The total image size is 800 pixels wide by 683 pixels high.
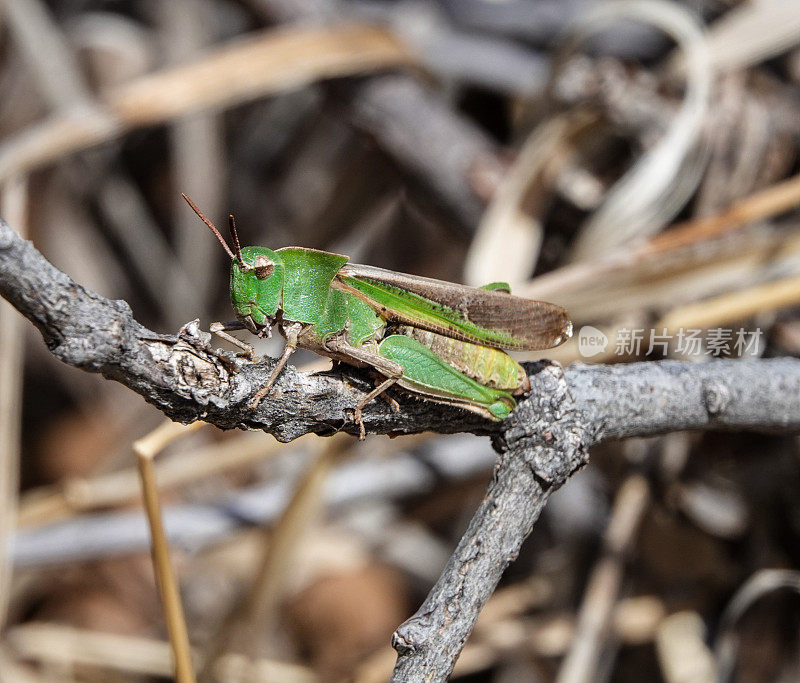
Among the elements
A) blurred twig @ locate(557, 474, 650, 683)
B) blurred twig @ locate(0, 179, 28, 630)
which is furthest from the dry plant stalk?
blurred twig @ locate(557, 474, 650, 683)

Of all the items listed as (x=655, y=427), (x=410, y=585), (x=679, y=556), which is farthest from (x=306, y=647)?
(x=655, y=427)

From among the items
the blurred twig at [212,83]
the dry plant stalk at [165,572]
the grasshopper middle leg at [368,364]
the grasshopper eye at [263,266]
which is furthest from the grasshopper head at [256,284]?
the blurred twig at [212,83]

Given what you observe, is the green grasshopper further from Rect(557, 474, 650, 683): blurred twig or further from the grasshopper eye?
Rect(557, 474, 650, 683): blurred twig

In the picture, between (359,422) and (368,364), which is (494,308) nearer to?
(368,364)

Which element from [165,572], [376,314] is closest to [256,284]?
[376,314]

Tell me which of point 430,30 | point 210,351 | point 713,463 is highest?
point 430,30

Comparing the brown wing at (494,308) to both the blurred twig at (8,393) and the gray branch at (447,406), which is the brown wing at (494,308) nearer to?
the gray branch at (447,406)

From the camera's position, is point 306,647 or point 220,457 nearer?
point 220,457

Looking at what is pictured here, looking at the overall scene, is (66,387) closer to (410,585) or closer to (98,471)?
(98,471)
